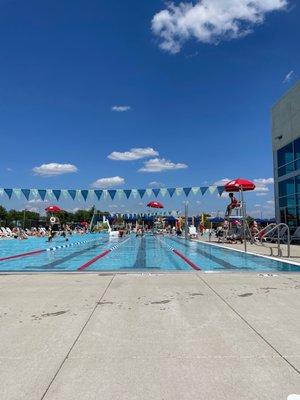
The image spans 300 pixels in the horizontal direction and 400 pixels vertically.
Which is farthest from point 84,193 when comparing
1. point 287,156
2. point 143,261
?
point 143,261

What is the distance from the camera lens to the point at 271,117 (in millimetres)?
30719

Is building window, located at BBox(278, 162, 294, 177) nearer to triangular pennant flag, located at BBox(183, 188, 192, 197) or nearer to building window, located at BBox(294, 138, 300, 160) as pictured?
building window, located at BBox(294, 138, 300, 160)

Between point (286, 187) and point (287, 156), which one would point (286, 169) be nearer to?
point (287, 156)

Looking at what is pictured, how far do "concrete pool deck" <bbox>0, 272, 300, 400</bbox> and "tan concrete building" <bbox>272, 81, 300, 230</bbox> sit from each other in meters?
Answer: 19.3

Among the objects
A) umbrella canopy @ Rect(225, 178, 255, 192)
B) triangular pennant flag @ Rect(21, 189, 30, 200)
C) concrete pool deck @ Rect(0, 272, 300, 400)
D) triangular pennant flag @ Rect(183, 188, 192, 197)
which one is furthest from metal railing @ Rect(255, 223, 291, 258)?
triangular pennant flag @ Rect(21, 189, 30, 200)

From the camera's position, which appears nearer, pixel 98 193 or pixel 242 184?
pixel 242 184

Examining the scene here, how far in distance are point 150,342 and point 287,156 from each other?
24.9 meters

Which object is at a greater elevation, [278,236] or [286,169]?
[286,169]

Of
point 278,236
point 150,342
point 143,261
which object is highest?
point 278,236

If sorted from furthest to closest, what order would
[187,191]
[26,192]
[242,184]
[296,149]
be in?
[187,191] → [26,192] → [296,149] → [242,184]

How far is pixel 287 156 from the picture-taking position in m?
27.8

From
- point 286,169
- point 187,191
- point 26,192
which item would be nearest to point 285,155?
point 286,169

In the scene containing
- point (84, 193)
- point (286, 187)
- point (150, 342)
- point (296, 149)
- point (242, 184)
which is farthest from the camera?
point (84, 193)

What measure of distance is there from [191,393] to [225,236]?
23.7 meters
